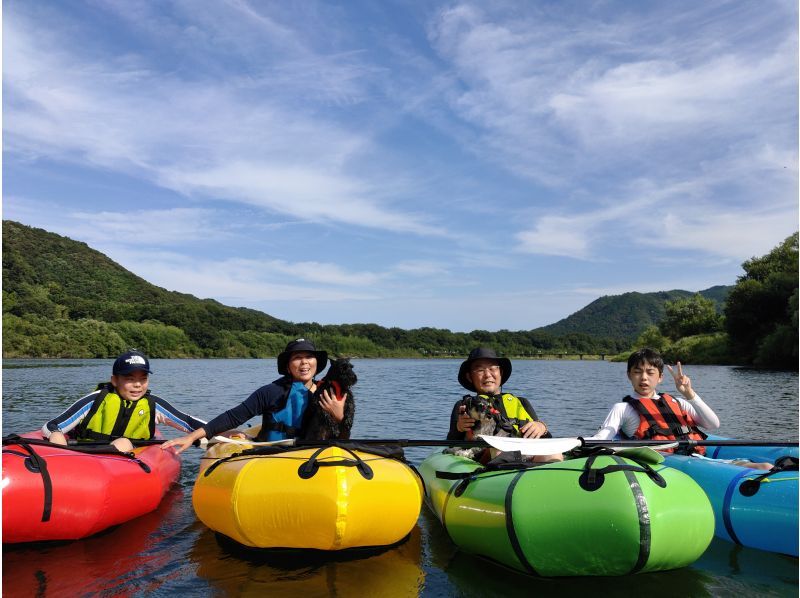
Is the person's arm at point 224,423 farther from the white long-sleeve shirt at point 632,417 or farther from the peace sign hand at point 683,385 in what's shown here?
the peace sign hand at point 683,385

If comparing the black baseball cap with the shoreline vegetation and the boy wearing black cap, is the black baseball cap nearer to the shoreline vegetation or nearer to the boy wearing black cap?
the boy wearing black cap

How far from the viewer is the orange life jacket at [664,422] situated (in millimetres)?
5293

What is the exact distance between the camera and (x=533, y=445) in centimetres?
402

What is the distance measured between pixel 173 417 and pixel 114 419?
53cm

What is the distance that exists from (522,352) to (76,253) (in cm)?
7392

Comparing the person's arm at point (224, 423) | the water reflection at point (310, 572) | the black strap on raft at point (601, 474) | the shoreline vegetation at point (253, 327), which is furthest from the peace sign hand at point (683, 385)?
the shoreline vegetation at point (253, 327)

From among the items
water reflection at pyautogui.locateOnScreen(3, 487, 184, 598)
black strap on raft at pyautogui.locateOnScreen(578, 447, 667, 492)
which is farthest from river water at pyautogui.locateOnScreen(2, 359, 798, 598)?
black strap on raft at pyautogui.locateOnScreen(578, 447, 667, 492)

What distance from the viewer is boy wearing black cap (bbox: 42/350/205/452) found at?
545cm

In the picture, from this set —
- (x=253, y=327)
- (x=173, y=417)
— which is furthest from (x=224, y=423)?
(x=253, y=327)

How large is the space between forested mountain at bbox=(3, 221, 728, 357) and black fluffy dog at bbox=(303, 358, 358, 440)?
156 ft

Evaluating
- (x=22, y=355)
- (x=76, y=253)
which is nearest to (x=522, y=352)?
(x=22, y=355)

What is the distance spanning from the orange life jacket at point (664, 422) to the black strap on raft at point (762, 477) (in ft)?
3.75

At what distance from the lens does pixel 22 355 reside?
45.6 meters

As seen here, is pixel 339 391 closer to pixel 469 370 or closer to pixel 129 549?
pixel 469 370
